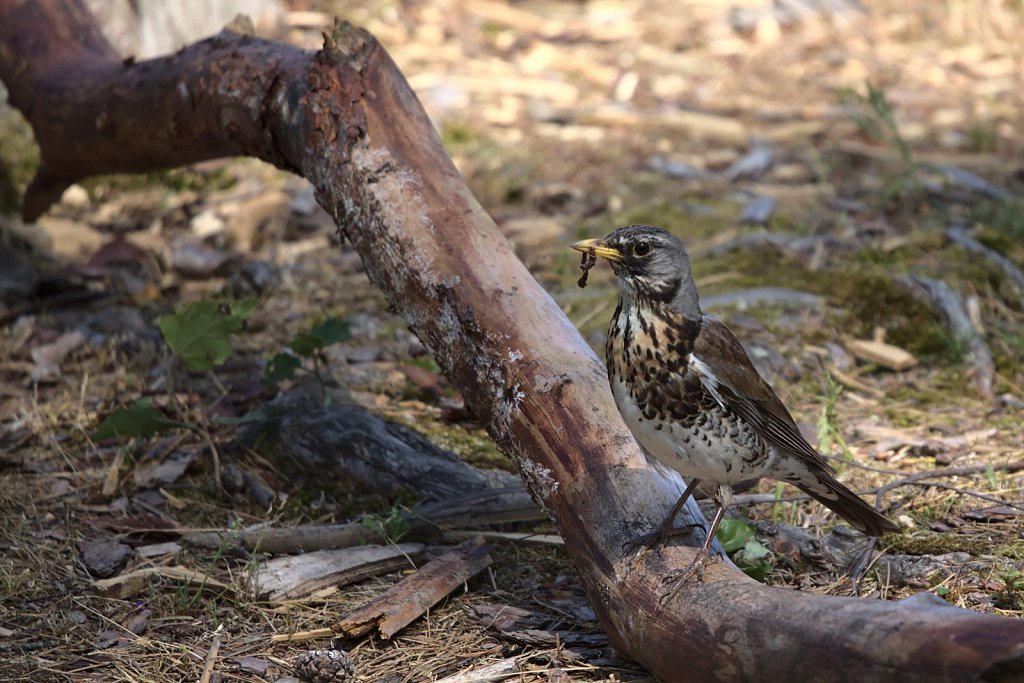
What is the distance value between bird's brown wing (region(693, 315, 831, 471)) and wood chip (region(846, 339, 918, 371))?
2084 millimetres

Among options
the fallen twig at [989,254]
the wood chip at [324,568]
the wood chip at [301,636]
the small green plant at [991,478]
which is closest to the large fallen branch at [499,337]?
the wood chip at [324,568]

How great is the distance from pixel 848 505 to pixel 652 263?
1.10 metres

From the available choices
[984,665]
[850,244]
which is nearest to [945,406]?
[850,244]

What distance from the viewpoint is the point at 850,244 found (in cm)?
704

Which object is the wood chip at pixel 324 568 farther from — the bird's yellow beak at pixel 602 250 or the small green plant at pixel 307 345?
the bird's yellow beak at pixel 602 250

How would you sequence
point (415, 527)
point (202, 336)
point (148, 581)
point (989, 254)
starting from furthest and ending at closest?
point (989, 254) → point (202, 336) → point (415, 527) → point (148, 581)

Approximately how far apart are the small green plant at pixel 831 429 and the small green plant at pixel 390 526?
1.84m

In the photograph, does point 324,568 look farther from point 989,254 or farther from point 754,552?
point 989,254

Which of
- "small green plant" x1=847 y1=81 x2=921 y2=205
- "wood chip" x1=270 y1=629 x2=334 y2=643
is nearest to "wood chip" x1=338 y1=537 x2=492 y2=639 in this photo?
"wood chip" x1=270 y1=629 x2=334 y2=643

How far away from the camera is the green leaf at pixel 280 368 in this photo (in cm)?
487

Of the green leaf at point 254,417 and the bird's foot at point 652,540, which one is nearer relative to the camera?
the bird's foot at point 652,540

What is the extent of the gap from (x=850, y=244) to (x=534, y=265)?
6.66ft

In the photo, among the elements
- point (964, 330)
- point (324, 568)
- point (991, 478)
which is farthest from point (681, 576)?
point (964, 330)

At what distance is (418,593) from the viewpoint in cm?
386
